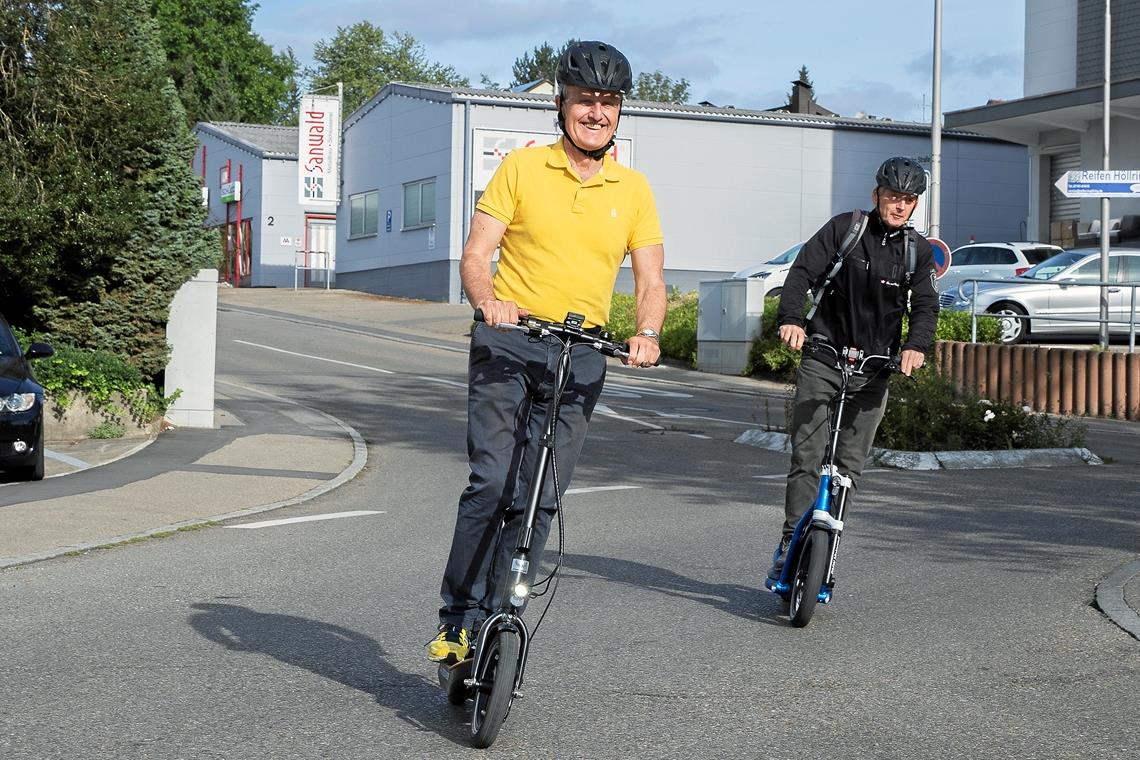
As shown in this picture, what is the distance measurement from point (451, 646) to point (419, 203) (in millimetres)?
43393

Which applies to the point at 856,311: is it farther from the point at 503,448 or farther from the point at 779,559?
the point at 503,448

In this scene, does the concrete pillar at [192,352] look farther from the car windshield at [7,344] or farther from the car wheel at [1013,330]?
the car wheel at [1013,330]

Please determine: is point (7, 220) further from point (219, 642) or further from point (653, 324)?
point (653, 324)

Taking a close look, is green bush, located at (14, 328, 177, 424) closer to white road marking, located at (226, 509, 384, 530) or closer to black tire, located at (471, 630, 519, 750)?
white road marking, located at (226, 509, 384, 530)

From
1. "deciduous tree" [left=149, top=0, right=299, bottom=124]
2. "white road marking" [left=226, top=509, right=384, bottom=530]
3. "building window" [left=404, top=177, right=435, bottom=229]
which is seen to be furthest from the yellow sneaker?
"deciduous tree" [left=149, top=0, right=299, bottom=124]

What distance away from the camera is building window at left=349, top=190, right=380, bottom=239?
5112cm

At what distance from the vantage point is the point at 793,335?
6.88 meters

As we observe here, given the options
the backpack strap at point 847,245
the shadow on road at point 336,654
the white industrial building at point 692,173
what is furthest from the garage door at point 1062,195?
the shadow on road at point 336,654

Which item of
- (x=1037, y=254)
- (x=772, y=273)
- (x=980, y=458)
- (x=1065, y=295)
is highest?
(x=1037, y=254)

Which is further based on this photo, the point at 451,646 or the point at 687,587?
the point at 687,587

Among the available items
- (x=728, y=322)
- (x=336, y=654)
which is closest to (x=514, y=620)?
(x=336, y=654)

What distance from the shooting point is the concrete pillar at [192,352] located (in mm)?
16562

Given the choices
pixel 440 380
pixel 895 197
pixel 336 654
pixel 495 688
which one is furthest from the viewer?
pixel 440 380

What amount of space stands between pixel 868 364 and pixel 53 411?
32.7 ft
